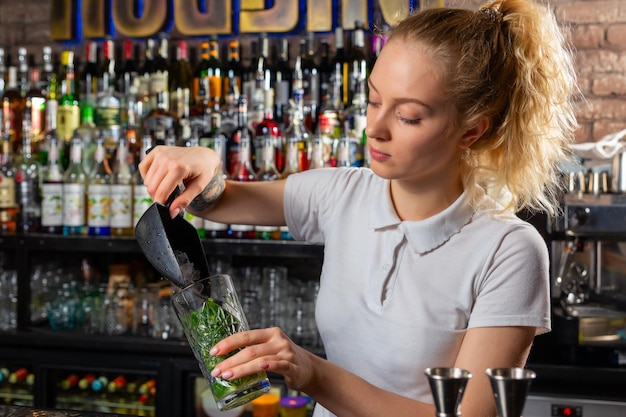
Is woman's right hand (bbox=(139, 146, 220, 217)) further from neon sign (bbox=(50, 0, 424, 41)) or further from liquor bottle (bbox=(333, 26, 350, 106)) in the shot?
neon sign (bbox=(50, 0, 424, 41))

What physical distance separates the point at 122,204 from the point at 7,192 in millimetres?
505

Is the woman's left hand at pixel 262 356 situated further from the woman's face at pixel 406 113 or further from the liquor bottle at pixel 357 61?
the liquor bottle at pixel 357 61

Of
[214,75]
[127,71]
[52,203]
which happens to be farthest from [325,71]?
[52,203]

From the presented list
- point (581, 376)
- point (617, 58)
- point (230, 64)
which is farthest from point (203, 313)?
point (617, 58)

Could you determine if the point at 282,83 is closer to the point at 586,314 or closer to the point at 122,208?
the point at 122,208

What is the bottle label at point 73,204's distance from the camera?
2.90 metres

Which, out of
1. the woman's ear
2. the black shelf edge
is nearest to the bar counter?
the woman's ear

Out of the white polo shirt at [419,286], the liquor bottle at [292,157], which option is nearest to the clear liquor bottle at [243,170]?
the liquor bottle at [292,157]

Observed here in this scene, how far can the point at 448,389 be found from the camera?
2.56 ft

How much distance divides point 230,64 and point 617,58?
1.51m

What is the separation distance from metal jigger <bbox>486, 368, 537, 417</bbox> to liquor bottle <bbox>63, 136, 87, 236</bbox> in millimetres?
2376

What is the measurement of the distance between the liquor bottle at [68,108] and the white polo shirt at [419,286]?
6.48 feet

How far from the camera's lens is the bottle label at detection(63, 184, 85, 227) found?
2.90 metres

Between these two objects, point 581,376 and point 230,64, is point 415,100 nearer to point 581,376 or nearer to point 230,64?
point 581,376
